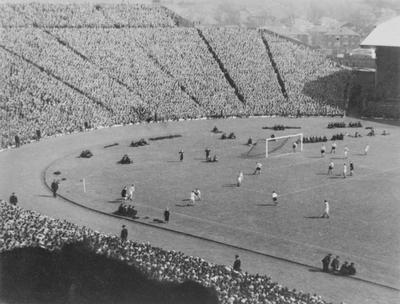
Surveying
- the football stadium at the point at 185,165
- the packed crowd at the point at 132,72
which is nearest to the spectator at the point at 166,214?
the football stadium at the point at 185,165

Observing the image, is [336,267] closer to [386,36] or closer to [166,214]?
[166,214]

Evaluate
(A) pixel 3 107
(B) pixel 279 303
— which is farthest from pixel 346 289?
(A) pixel 3 107

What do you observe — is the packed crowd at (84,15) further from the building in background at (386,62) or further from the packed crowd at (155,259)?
the packed crowd at (155,259)

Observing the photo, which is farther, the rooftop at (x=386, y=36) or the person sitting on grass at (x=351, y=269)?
the rooftop at (x=386, y=36)

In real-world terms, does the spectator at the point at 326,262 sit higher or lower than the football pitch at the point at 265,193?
lower

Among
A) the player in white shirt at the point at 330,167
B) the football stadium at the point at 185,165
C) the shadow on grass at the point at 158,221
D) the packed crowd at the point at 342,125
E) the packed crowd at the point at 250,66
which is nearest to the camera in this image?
the football stadium at the point at 185,165

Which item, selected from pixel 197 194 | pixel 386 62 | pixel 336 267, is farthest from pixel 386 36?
pixel 336 267

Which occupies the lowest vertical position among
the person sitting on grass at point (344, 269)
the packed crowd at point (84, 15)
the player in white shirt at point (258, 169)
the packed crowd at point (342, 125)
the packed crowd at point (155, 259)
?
the person sitting on grass at point (344, 269)
